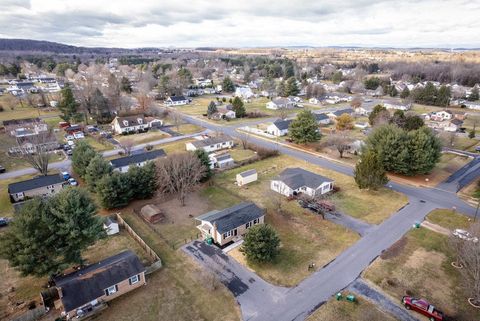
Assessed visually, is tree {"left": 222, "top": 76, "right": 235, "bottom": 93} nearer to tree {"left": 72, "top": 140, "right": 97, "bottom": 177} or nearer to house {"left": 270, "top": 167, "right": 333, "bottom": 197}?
tree {"left": 72, "top": 140, "right": 97, "bottom": 177}

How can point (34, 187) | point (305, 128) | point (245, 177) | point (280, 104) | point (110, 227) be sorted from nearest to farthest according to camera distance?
1. point (110, 227)
2. point (34, 187)
3. point (245, 177)
4. point (305, 128)
5. point (280, 104)

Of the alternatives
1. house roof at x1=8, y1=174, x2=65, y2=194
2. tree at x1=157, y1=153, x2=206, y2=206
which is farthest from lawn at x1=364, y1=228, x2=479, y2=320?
house roof at x1=8, y1=174, x2=65, y2=194

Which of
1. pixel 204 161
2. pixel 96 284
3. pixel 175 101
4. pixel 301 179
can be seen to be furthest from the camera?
pixel 175 101

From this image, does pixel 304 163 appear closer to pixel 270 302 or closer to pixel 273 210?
pixel 273 210

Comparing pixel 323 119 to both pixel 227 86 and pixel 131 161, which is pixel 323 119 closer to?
pixel 131 161

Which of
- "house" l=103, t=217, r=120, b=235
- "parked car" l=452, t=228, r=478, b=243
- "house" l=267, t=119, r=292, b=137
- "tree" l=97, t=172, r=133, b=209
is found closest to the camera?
"parked car" l=452, t=228, r=478, b=243

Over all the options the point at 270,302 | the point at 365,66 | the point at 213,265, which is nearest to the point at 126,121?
the point at 213,265

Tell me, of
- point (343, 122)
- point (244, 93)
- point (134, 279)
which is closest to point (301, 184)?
point (134, 279)
